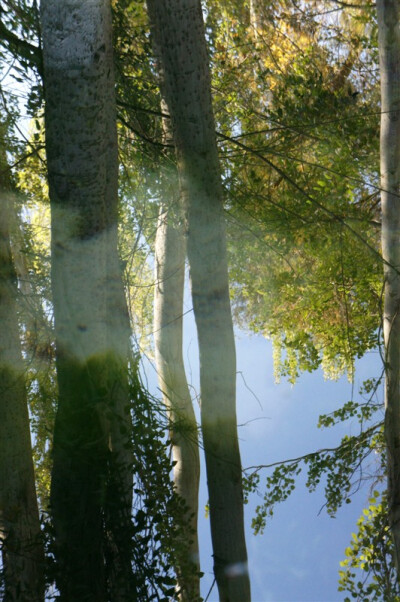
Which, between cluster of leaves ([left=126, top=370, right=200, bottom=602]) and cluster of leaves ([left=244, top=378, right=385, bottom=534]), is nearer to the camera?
cluster of leaves ([left=126, top=370, right=200, bottom=602])

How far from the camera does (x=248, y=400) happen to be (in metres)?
8.90

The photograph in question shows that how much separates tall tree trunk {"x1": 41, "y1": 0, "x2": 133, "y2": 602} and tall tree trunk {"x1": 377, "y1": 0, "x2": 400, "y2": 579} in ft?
6.96

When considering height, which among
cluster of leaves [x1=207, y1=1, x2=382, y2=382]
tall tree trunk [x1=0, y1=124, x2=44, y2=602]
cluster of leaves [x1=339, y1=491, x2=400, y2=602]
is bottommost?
cluster of leaves [x1=339, y1=491, x2=400, y2=602]

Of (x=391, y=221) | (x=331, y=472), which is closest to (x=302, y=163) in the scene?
(x=391, y=221)

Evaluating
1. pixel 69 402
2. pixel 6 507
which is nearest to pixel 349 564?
pixel 6 507

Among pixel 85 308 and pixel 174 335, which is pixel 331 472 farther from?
pixel 85 308

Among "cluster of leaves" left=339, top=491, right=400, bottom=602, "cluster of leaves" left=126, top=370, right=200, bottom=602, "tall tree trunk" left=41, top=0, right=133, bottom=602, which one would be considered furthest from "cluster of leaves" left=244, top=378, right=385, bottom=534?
"tall tree trunk" left=41, top=0, right=133, bottom=602

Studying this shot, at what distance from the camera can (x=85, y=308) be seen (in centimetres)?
281

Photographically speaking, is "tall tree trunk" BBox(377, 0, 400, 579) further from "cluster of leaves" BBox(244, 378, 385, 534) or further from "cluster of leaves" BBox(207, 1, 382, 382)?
"cluster of leaves" BBox(244, 378, 385, 534)

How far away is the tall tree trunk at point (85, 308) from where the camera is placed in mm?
2719

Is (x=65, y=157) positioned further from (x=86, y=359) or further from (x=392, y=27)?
(x=392, y=27)

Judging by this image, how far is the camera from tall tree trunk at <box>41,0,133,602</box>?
2.72m

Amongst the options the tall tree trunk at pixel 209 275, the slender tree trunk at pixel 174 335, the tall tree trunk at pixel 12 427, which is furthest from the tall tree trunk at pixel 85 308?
the slender tree trunk at pixel 174 335

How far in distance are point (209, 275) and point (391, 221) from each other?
1821mm
